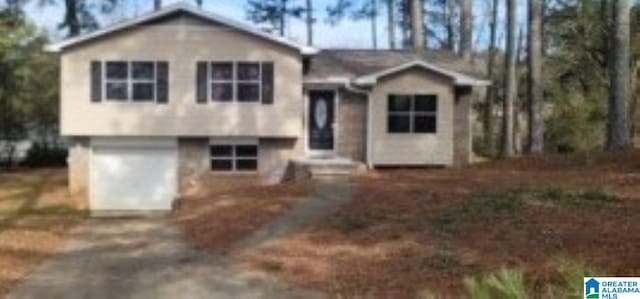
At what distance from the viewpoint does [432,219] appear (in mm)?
15859

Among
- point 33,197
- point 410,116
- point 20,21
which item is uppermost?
point 20,21

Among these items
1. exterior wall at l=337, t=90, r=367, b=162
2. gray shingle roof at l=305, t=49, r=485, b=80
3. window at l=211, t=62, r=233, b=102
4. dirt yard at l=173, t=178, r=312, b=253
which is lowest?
dirt yard at l=173, t=178, r=312, b=253

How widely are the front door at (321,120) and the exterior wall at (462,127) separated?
12.8ft

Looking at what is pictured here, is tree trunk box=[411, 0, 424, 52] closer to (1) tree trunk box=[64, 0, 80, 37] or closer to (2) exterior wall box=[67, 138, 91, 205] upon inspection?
(2) exterior wall box=[67, 138, 91, 205]

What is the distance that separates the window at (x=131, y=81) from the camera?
28.6m

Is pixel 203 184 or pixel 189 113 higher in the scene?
pixel 189 113

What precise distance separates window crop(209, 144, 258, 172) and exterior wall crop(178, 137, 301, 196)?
0.56 feet

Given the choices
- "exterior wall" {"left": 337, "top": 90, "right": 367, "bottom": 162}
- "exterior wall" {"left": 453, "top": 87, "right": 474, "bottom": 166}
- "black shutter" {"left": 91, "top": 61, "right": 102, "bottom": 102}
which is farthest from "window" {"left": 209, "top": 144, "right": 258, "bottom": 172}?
"exterior wall" {"left": 453, "top": 87, "right": 474, "bottom": 166}

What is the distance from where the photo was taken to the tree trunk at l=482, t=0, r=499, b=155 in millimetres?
47166

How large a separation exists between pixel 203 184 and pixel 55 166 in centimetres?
1577

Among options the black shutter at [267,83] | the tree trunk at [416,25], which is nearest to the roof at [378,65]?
the black shutter at [267,83]

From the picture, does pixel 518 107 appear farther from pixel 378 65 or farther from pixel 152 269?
pixel 152 269

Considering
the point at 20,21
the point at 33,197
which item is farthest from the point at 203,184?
the point at 20,21

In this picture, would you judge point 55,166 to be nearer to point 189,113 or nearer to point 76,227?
point 189,113
